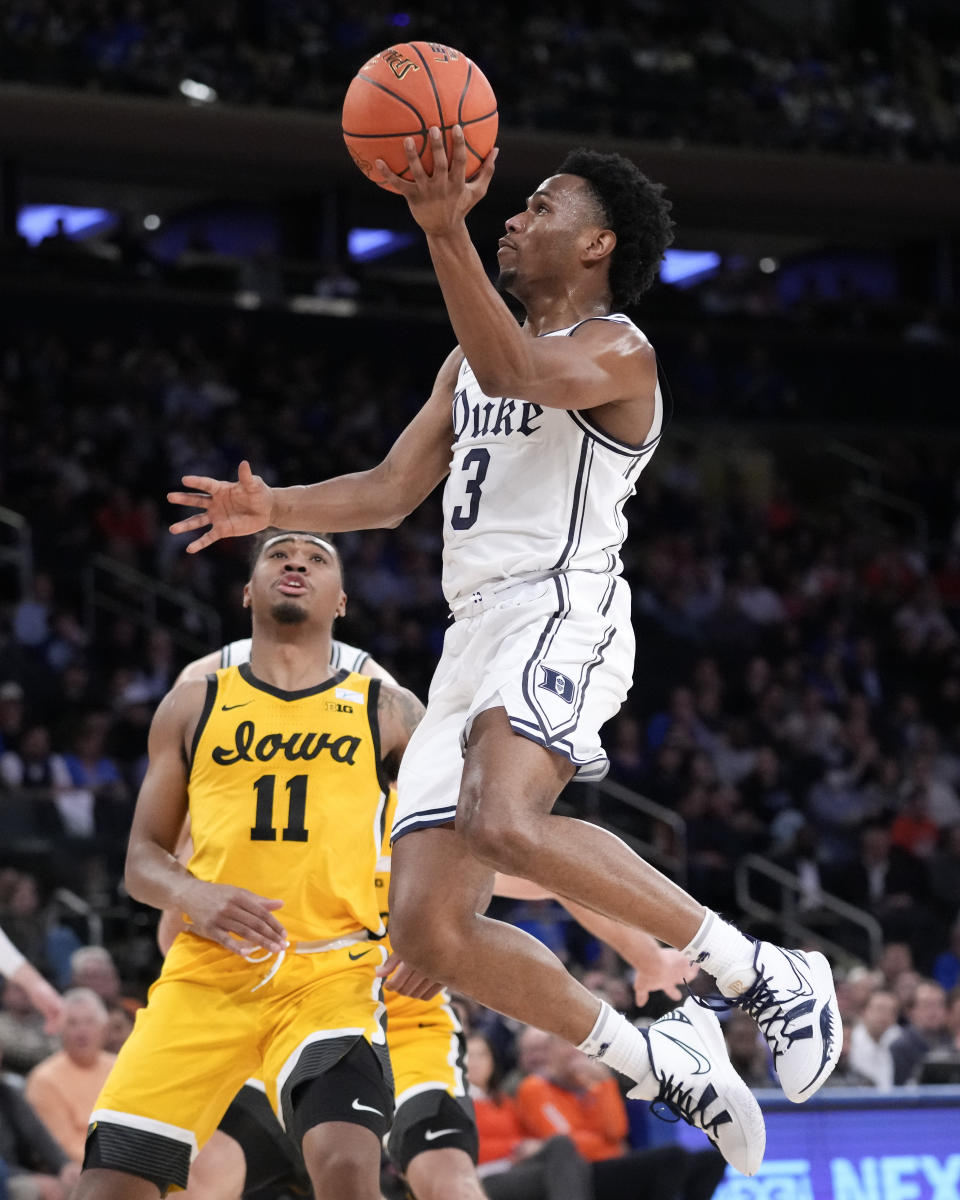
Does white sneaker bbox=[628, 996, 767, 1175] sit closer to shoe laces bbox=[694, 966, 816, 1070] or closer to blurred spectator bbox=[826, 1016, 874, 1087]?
shoe laces bbox=[694, 966, 816, 1070]

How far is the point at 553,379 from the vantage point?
4.52 m

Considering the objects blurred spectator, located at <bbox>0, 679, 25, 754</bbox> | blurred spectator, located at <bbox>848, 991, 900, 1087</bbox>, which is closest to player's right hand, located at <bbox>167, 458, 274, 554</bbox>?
blurred spectator, located at <bbox>848, 991, 900, 1087</bbox>

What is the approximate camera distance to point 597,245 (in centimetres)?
502

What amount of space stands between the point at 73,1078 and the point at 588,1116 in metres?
2.24

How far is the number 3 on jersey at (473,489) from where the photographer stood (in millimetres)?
4867

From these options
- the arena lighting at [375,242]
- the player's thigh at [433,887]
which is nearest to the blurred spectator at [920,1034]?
the player's thigh at [433,887]

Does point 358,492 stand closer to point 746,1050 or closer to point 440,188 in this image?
point 440,188

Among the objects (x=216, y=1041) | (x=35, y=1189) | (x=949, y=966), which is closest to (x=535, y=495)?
(x=216, y=1041)

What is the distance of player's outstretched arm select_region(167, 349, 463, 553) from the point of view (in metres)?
4.92

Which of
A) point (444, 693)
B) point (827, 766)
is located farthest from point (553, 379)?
point (827, 766)

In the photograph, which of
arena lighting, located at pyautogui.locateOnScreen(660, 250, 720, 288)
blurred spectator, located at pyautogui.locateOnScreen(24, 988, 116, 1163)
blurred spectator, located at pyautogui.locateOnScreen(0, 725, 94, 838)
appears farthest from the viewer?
arena lighting, located at pyautogui.locateOnScreen(660, 250, 720, 288)

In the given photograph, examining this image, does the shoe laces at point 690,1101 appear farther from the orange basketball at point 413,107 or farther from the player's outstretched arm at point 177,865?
the orange basketball at point 413,107

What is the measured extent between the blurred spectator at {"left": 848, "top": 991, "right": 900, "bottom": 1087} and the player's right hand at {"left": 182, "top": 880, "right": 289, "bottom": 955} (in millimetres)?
6385

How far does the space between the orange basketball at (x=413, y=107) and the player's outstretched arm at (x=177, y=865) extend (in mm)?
1943
